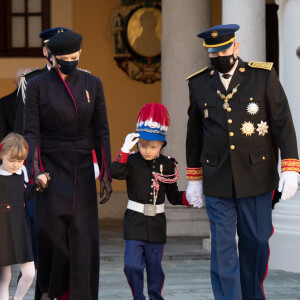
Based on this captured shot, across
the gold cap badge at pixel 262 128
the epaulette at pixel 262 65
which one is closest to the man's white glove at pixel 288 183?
the gold cap badge at pixel 262 128

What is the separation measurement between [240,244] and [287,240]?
2557mm

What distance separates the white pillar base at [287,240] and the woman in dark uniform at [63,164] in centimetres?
292

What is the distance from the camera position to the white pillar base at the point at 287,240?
8680 mm

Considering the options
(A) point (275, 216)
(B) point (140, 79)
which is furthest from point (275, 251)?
(B) point (140, 79)

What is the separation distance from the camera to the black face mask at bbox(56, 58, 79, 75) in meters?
6.08

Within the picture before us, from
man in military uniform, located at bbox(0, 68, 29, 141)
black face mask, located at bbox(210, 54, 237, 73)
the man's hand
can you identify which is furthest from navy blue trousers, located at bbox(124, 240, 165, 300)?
man in military uniform, located at bbox(0, 68, 29, 141)

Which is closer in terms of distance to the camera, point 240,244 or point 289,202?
point 240,244

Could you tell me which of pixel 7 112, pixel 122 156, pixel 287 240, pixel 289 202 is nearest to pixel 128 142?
pixel 122 156

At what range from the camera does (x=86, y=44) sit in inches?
547

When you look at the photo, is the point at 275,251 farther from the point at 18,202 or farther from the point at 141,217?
the point at 18,202

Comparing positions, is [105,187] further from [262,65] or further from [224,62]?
[262,65]

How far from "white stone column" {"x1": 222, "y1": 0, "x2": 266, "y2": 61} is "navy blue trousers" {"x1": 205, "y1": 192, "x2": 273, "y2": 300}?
3.33 metres

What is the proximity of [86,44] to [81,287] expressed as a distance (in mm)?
8094

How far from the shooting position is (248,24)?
937cm
